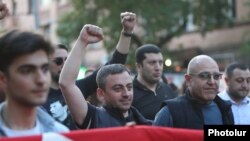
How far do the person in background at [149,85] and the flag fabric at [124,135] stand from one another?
2.47 meters

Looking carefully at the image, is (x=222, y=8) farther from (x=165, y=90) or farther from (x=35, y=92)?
(x=35, y=92)

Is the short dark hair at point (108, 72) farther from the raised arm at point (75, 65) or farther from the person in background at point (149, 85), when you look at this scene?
the person in background at point (149, 85)

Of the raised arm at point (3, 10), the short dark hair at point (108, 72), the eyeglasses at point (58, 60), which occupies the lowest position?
the short dark hair at point (108, 72)

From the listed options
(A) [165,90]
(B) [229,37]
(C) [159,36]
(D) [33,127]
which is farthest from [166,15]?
(D) [33,127]

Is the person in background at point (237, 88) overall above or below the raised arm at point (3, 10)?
below

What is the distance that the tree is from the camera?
21.3 metres

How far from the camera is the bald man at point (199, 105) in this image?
478 centimetres

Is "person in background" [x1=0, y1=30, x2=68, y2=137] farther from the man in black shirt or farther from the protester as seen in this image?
the man in black shirt

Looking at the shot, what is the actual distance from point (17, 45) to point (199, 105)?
2.26 meters

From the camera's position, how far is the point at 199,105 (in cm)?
495

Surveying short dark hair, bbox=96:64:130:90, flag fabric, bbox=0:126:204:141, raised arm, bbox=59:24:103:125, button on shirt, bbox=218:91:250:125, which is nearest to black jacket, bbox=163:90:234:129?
short dark hair, bbox=96:64:130:90

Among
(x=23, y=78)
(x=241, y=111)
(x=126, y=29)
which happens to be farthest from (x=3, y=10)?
(x=241, y=111)

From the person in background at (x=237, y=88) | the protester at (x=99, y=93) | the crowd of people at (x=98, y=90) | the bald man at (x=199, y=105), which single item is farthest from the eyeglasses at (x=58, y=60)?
the person in background at (x=237, y=88)

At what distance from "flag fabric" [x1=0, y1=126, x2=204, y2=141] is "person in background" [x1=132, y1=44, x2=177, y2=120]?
2.47 metres
